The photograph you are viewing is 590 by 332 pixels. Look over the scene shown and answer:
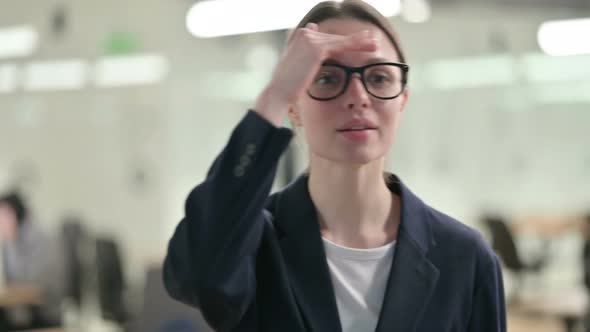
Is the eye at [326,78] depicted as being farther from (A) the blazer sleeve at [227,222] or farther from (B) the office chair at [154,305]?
(B) the office chair at [154,305]

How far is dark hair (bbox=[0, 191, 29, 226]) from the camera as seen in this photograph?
5.11 metres

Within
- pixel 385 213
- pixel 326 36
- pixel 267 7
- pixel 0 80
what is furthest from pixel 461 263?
pixel 0 80

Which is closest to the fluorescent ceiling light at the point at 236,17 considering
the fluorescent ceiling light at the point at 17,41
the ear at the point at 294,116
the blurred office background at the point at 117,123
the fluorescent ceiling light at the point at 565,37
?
the blurred office background at the point at 117,123

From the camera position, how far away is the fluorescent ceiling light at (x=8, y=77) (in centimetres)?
529

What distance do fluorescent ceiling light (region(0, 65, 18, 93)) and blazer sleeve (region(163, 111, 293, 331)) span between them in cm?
449

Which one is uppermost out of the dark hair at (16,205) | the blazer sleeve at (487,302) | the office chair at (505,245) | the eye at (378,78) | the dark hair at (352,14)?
the dark hair at (352,14)

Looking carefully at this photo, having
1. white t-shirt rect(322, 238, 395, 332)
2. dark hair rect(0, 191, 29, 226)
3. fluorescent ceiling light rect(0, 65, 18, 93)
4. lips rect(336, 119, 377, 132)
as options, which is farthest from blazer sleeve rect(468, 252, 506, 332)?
fluorescent ceiling light rect(0, 65, 18, 93)

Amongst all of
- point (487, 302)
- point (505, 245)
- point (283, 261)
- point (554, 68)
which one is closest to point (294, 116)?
point (283, 261)

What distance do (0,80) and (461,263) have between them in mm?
4619

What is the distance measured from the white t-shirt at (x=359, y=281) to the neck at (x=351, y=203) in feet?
0.06

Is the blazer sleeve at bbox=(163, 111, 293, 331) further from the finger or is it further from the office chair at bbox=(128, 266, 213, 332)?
the office chair at bbox=(128, 266, 213, 332)

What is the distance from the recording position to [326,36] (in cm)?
117

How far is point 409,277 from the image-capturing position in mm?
1215

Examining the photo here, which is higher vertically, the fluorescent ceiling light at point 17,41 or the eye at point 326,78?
the eye at point 326,78
